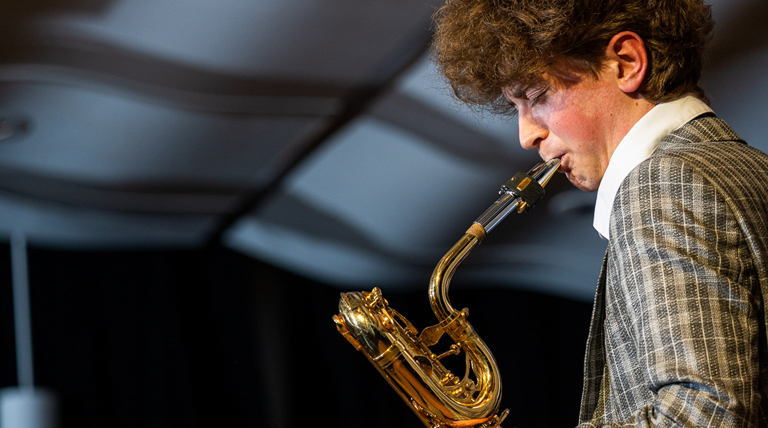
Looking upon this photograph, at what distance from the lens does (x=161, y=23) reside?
7.69 feet

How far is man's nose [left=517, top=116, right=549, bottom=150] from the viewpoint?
1.18 m

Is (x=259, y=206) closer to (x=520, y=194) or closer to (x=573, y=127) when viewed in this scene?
(x=520, y=194)

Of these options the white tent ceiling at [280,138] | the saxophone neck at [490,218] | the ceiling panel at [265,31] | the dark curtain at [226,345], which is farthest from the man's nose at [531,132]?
the dark curtain at [226,345]

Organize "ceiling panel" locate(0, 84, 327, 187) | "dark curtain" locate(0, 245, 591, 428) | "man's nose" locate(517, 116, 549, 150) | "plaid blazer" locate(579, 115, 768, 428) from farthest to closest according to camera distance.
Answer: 1. "dark curtain" locate(0, 245, 591, 428)
2. "ceiling panel" locate(0, 84, 327, 187)
3. "man's nose" locate(517, 116, 549, 150)
4. "plaid blazer" locate(579, 115, 768, 428)

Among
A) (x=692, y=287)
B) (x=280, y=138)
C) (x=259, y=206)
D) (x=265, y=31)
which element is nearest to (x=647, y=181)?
(x=692, y=287)

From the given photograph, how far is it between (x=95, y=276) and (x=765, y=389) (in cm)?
294

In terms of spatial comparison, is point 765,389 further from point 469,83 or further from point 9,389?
point 9,389

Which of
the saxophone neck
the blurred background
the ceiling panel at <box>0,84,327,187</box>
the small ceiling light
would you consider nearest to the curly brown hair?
the saxophone neck

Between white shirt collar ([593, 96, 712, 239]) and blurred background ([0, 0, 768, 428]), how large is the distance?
1.12 metres

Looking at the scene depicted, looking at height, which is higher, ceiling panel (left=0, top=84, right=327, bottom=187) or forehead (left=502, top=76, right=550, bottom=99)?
ceiling panel (left=0, top=84, right=327, bottom=187)

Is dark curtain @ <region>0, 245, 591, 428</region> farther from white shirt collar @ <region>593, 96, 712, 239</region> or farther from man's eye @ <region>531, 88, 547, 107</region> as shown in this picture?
white shirt collar @ <region>593, 96, 712, 239</region>

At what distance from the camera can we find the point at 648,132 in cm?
104

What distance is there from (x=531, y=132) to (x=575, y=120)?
9 cm

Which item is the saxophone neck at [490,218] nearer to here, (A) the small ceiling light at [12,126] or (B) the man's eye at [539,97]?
(B) the man's eye at [539,97]
